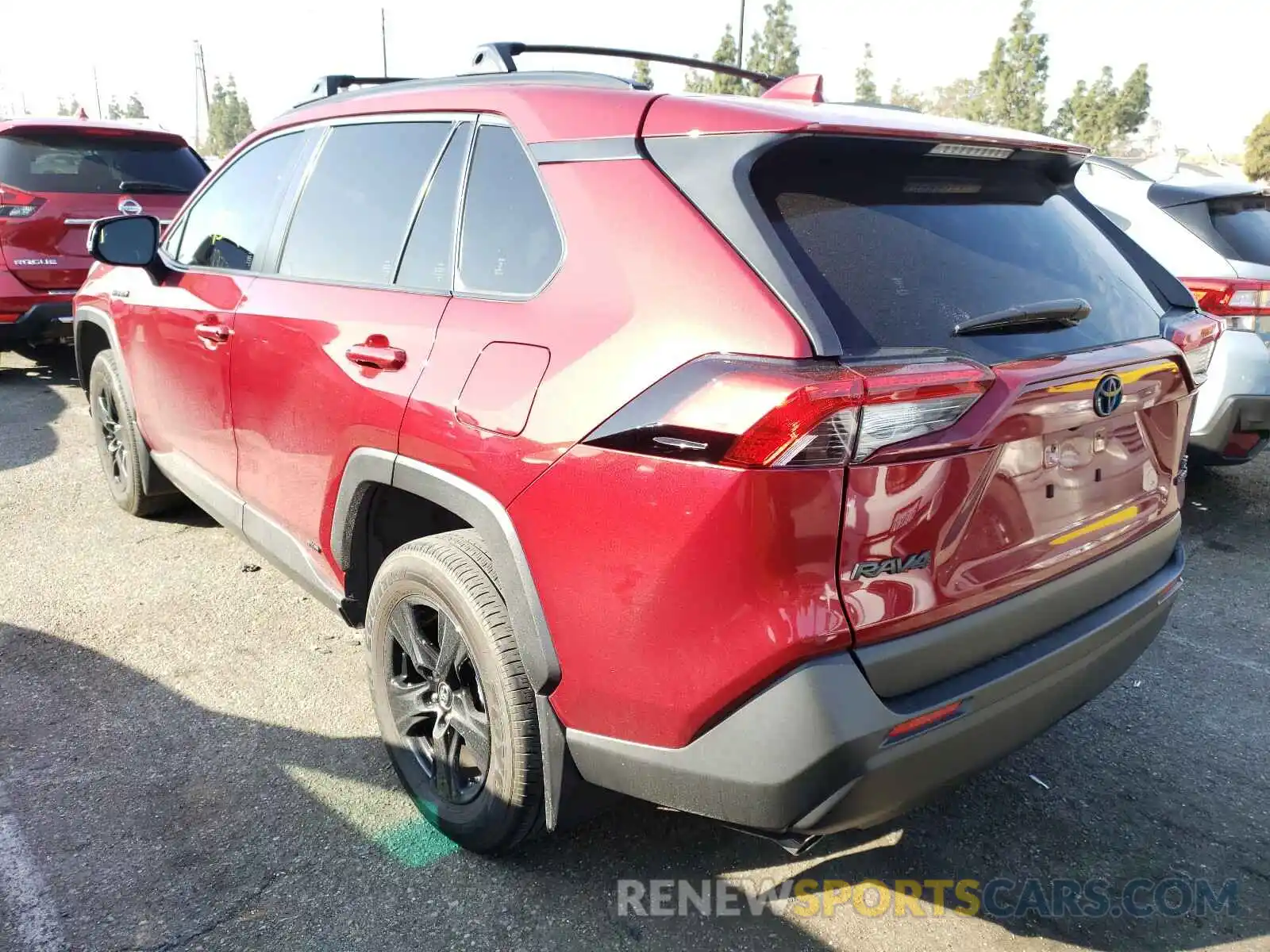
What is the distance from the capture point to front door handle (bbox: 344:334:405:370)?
2367 millimetres

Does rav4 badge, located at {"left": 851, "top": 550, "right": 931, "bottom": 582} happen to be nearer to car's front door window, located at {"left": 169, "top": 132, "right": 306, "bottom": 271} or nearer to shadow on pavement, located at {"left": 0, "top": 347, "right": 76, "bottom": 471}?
car's front door window, located at {"left": 169, "top": 132, "right": 306, "bottom": 271}

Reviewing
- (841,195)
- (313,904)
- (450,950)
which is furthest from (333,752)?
(841,195)

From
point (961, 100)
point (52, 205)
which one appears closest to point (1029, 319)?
point (52, 205)

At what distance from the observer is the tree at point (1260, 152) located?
3738 centimetres

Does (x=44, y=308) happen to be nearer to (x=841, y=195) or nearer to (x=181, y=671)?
(x=181, y=671)

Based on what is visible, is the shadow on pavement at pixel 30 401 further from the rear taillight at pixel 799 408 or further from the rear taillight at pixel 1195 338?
the rear taillight at pixel 1195 338

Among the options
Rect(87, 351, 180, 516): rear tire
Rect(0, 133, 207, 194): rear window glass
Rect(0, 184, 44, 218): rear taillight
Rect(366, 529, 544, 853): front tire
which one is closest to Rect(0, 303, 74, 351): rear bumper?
Rect(0, 184, 44, 218): rear taillight

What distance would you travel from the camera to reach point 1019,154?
2197mm

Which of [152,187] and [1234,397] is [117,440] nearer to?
[152,187]

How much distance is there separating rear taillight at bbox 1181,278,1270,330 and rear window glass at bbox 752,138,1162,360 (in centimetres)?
283

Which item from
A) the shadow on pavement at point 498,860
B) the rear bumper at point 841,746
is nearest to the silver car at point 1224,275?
the shadow on pavement at point 498,860

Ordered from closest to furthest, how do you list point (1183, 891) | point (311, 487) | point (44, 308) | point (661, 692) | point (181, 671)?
point (661, 692) < point (1183, 891) < point (311, 487) < point (181, 671) < point (44, 308)

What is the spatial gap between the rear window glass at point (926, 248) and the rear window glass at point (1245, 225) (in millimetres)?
3062

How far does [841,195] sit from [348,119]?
69.3 inches
